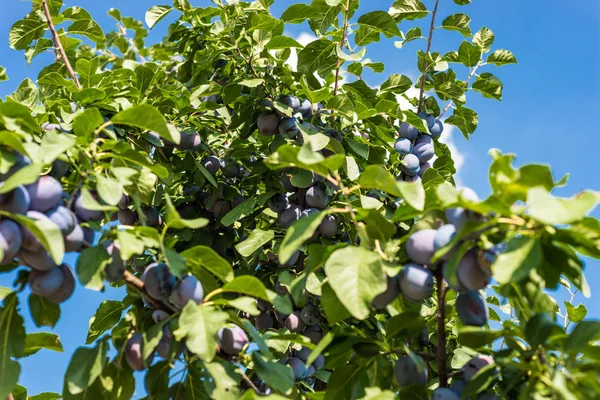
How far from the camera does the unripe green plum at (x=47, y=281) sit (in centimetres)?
136

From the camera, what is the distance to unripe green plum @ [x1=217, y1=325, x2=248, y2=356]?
1503mm

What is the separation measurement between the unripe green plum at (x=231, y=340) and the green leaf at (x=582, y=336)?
2.42 feet

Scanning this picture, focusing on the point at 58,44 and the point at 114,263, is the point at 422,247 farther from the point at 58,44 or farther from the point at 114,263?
the point at 58,44

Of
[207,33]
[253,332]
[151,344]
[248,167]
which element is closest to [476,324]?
[253,332]

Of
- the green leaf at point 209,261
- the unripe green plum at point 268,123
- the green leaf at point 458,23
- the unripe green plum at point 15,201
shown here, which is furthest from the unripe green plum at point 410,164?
the unripe green plum at point 15,201

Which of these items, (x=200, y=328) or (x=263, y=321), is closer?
(x=200, y=328)

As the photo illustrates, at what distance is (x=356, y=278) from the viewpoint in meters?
1.26

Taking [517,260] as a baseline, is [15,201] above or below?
above

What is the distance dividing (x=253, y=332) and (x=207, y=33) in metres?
1.59

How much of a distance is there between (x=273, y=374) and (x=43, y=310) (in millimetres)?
622

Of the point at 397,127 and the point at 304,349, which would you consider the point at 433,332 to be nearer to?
the point at 304,349

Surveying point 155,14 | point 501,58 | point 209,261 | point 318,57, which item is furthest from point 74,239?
point 501,58

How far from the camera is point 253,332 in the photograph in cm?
139

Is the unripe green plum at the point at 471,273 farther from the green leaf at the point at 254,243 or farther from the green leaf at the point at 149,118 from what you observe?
the green leaf at the point at 254,243
